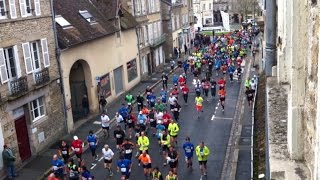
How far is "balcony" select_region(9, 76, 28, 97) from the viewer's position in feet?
61.9

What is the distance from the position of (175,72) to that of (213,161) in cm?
2493

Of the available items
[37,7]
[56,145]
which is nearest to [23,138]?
[56,145]

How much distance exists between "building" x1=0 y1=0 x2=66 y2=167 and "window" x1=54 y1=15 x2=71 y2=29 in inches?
97.3

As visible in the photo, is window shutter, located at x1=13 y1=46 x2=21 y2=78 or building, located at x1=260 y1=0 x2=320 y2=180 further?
window shutter, located at x1=13 y1=46 x2=21 y2=78

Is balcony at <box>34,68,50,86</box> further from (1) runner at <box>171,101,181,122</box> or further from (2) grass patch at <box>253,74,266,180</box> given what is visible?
(2) grass patch at <box>253,74,266,180</box>

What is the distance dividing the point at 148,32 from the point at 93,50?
1372cm

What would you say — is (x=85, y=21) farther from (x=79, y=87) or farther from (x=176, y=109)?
(x=176, y=109)

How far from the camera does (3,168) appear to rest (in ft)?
59.3

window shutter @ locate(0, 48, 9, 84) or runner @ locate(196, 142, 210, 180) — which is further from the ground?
window shutter @ locate(0, 48, 9, 84)

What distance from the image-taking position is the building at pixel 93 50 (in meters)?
24.7

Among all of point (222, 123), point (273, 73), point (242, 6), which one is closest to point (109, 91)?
point (222, 123)

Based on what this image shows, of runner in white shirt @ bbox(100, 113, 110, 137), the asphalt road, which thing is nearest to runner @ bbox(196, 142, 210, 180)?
the asphalt road

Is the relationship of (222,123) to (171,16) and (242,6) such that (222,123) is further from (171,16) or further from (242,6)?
(242,6)

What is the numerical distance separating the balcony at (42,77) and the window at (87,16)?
304 inches
